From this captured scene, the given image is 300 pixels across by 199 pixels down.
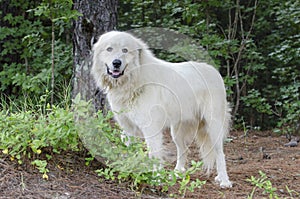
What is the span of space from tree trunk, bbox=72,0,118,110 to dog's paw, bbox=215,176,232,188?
1.87 metres

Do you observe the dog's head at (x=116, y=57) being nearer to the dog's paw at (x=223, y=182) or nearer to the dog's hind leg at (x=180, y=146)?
the dog's hind leg at (x=180, y=146)

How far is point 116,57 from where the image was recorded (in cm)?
367

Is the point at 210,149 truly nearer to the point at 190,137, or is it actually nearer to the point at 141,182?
the point at 190,137

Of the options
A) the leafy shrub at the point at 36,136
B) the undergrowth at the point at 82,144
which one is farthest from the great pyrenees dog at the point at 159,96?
the leafy shrub at the point at 36,136

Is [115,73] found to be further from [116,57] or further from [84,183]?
[84,183]

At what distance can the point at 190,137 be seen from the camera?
4.55m

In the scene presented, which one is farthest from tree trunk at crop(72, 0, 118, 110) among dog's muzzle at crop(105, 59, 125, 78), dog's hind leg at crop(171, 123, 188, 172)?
dog's muzzle at crop(105, 59, 125, 78)

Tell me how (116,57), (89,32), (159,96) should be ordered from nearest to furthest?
(116,57) < (159,96) < (89,32)

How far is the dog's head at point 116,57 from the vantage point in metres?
3.69

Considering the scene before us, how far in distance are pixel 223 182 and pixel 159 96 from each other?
1.02 m

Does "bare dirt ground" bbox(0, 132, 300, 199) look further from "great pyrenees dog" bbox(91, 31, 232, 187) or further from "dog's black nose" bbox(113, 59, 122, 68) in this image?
"dog's black nose" bbox(113, 59, 122, 68)

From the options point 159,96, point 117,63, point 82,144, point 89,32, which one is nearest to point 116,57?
point 117,63

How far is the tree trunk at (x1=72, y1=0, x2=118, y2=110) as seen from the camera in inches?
205

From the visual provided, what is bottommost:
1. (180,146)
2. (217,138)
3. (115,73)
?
(180,146)
